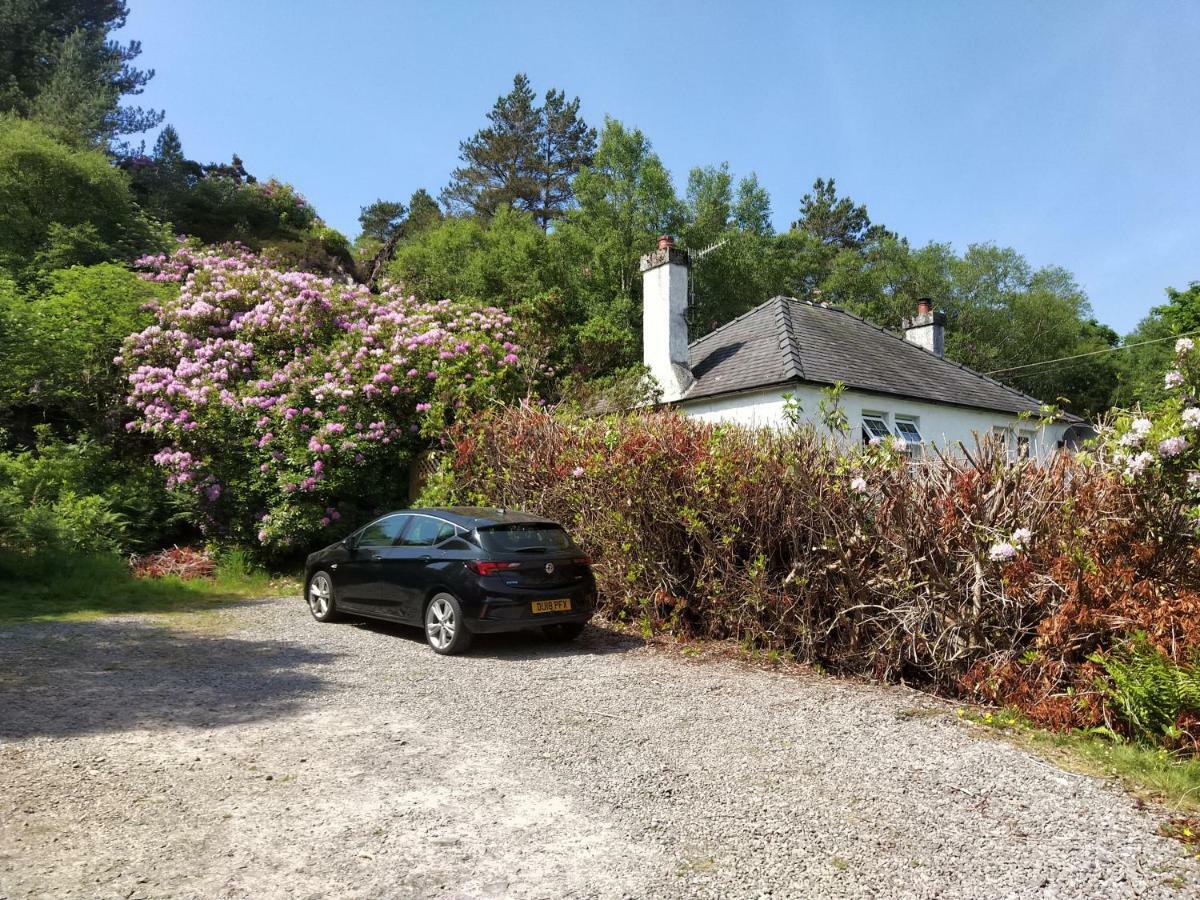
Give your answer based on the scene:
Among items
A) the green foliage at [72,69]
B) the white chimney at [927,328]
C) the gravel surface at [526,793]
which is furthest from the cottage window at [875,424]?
the green foliage at [72,69]

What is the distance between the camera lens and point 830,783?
16.2 feet

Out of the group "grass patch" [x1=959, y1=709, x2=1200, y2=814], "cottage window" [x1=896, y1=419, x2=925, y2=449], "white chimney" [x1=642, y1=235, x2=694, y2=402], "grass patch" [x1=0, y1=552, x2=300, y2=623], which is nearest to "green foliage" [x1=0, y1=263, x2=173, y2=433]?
"grass patch" [x1=0, y1=552, x2=300, y2=623]

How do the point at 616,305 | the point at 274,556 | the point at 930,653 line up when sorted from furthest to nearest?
the point at 616,305
the point at 274,556
the point at 930,653

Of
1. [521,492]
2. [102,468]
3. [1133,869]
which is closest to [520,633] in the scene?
[521,492]

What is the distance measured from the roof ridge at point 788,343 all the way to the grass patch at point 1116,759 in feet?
35.1

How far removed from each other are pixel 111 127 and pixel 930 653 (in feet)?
138

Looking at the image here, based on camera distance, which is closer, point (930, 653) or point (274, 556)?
point (930, 653)

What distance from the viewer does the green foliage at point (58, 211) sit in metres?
21.6

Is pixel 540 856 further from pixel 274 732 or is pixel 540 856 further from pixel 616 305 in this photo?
pixel 616 305

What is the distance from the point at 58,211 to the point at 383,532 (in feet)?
67.4

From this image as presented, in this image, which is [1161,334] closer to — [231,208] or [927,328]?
[927,328]

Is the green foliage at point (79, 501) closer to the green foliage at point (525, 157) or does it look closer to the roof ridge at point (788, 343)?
the roof ridge at point (788, 343)

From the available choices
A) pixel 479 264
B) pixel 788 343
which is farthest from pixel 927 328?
pixel 479 264

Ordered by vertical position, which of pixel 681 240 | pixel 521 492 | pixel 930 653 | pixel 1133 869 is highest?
pixel 681 240
